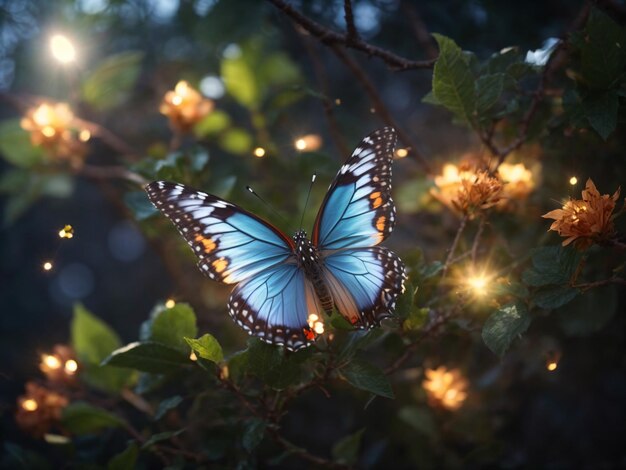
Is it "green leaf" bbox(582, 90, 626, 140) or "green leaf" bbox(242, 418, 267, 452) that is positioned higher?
"green leaf" bbox(582, 90, 626, 140)

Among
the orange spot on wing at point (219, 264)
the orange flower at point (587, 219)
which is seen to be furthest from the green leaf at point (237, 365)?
the orange flower at point (587, 219)

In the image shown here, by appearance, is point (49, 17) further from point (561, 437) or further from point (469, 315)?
point (561, 437)

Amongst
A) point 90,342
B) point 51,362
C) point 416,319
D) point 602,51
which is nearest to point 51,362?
point 51,362

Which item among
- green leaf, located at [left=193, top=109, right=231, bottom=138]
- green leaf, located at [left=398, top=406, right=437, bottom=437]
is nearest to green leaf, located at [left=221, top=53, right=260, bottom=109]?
green leaf, located at [left=193, top=109, right=231, bottom=138]

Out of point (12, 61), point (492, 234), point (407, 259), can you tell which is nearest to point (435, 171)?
point (492, 234)

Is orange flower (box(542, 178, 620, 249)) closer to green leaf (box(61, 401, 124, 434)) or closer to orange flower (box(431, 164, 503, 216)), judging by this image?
orange flower (box(431, 164, 503, 216))

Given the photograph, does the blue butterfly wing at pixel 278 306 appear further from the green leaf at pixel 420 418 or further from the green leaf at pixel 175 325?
the green leaf at pixel 420 418
